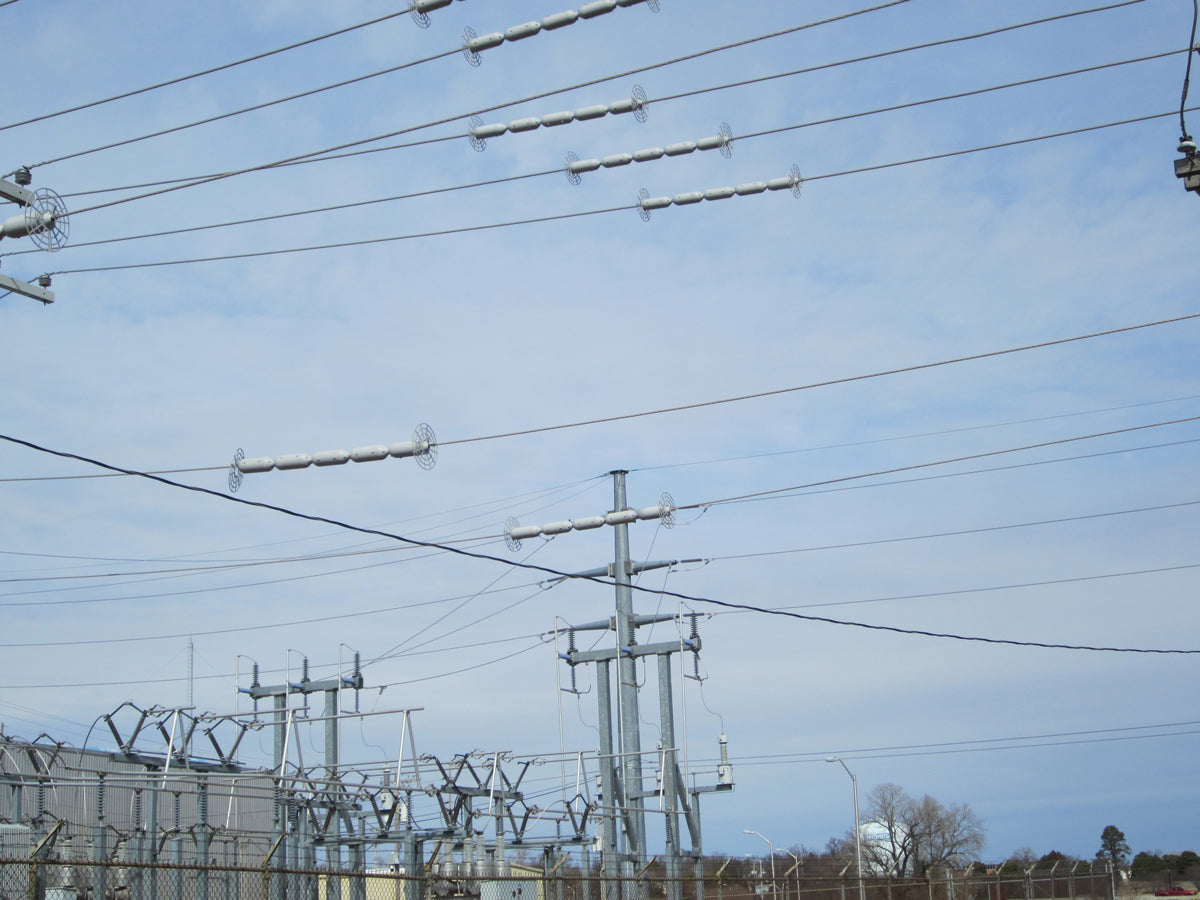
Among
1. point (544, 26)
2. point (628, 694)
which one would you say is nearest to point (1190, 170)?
point (544, 26)

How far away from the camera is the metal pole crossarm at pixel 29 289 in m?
14.7

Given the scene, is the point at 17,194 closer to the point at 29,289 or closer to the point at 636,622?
the point at 29,289

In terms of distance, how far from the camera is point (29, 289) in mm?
15062

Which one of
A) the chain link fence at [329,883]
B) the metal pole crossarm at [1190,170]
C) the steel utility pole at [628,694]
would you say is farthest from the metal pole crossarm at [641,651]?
the metal pole crossarm at [1190,170]

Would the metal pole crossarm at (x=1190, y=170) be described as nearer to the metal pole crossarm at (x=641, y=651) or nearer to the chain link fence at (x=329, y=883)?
the chain link fence at (x=329, y=883)

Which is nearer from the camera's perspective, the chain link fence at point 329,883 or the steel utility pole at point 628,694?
the chain link fence at point 329,883

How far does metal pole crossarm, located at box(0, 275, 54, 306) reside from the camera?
14.7m

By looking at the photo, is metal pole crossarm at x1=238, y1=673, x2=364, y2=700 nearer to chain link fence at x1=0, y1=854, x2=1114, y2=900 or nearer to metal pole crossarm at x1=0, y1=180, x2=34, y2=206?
chain link fence at x1=0, y1=854, x2=1114, y2=900

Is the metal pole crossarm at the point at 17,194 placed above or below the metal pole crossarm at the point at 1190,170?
below

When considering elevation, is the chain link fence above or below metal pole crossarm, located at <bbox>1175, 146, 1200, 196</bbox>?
below

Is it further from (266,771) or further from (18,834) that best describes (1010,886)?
(18,834)

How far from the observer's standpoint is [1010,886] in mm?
66312

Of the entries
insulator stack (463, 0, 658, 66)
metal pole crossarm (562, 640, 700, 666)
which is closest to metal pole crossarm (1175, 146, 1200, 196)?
insulator stack (463, 0, 658, 66)

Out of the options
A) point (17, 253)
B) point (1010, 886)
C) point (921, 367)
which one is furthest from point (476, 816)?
point (1010, 886)
